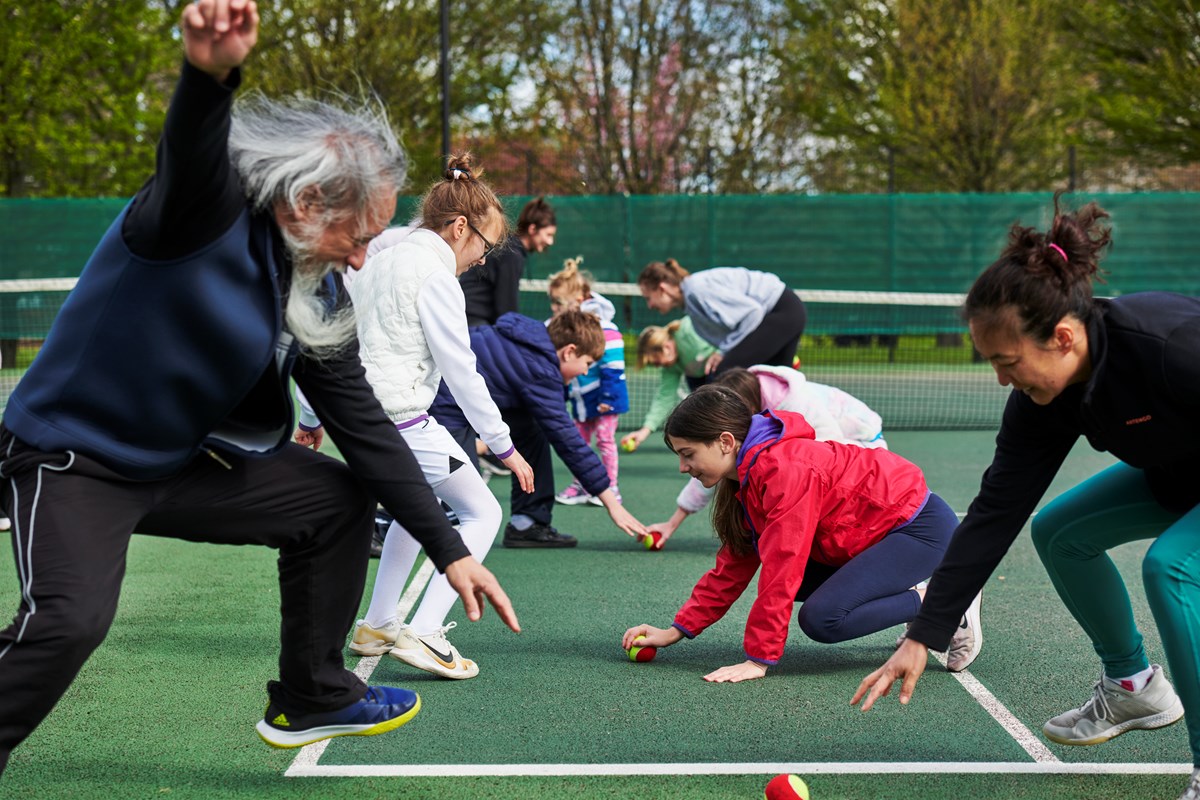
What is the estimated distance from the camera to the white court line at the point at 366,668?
3531mm

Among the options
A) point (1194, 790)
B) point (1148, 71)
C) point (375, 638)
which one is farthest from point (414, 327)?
point (1148, 71)

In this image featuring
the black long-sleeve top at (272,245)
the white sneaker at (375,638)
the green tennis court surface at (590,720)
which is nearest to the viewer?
the black long-sleeve top at (272,245)

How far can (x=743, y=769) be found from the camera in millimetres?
3514

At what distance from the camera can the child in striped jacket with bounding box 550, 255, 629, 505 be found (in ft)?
27.2

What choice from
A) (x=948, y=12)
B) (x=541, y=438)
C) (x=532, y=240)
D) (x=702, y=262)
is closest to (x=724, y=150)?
(x=948, y=12)

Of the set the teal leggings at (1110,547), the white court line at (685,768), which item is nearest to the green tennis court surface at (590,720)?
the white court line at (685,768)

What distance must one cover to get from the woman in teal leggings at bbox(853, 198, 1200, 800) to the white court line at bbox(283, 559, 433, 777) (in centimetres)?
155

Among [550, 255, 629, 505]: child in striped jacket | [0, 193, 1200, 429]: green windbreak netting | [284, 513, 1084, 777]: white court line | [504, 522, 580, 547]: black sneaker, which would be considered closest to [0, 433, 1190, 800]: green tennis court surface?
[284, 513, 1084, 777]: white court line

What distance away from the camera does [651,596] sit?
18.7 feet

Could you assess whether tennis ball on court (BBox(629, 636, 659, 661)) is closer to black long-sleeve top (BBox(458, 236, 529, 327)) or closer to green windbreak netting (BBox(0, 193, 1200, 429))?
black long-sleeve top (BBox(458, 236, 529, 327))

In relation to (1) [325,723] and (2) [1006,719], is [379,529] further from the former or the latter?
(2) [1006,719]

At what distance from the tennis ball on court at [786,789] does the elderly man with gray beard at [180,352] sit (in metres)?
0.86

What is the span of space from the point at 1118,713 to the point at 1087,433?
0.93 metres

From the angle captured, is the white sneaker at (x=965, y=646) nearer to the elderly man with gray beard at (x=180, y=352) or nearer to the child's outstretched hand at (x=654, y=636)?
the child's outstretched hand at (x=654, y=636)
